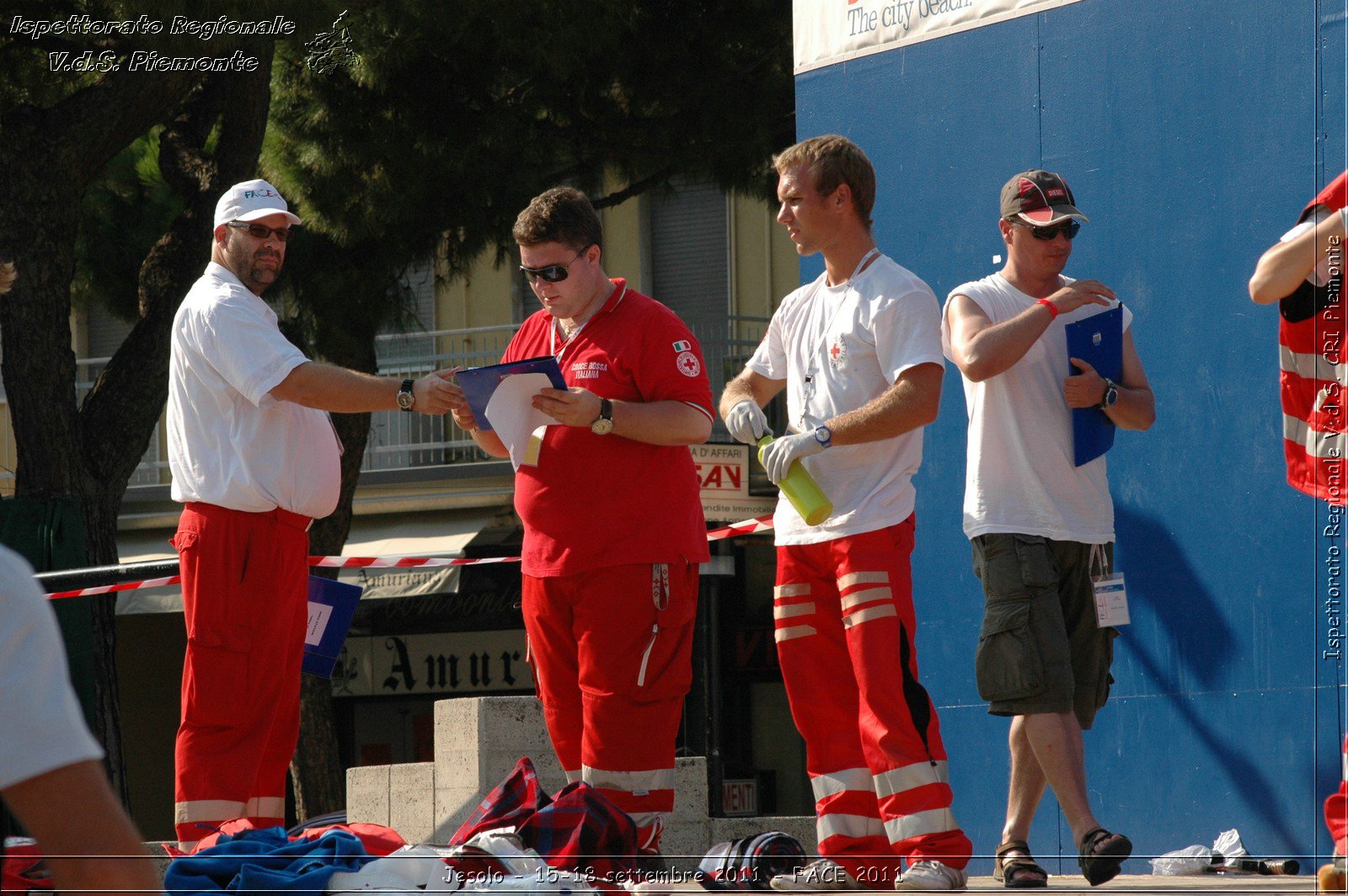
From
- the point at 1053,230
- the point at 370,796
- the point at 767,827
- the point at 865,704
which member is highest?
the point at 1053,230

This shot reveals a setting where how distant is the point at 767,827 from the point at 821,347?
3.84 meters

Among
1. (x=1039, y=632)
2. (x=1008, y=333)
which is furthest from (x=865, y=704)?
(x=1008, y=333)

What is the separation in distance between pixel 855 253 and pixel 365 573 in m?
13.8

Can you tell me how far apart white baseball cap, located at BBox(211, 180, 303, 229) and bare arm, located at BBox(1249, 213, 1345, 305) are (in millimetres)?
3316

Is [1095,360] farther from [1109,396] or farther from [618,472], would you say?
[618,472]

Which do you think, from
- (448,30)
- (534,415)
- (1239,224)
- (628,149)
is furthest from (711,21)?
(534,415)

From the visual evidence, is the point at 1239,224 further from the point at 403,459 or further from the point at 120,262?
the point at 403,459

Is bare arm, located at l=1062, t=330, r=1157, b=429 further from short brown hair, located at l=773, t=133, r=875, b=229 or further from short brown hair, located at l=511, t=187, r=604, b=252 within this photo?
short brown hair, located at l=511, t=187, r=604, b=252

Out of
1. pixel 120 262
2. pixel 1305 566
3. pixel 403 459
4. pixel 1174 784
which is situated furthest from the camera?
pixel 403 459

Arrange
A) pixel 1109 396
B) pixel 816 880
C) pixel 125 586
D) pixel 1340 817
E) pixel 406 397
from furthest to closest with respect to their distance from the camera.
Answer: pixel 125 586 → pixel 406 397 → pixel 1109 396 → pixel 816 880 → pixel 1340 817

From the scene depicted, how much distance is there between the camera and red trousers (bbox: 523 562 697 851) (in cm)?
511

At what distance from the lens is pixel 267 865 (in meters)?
3.92

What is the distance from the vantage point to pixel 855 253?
5.49 m

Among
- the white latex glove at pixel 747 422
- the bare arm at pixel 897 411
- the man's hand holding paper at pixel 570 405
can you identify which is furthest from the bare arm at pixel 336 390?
the bare arm at pixel 897 411
